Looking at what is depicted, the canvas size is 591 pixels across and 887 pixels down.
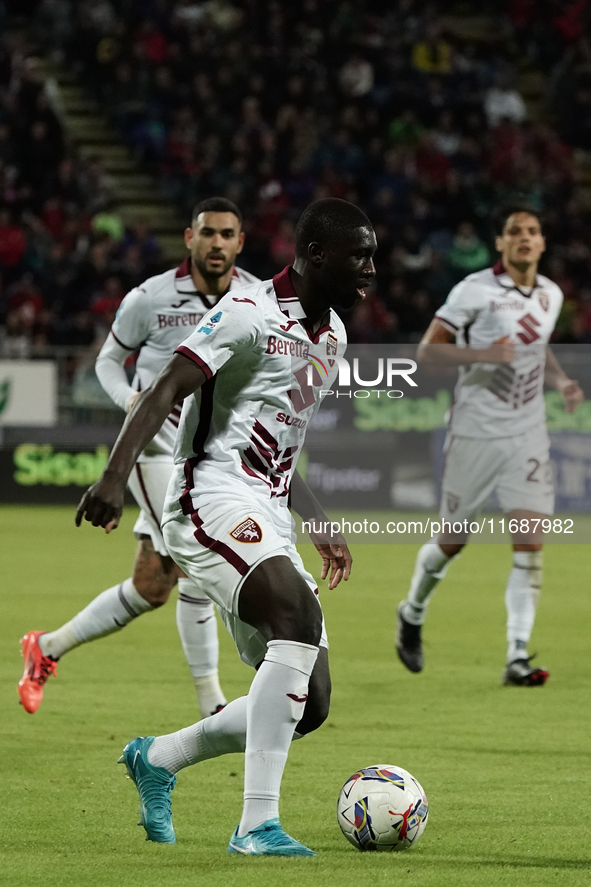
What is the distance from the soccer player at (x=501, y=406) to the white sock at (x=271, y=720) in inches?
166

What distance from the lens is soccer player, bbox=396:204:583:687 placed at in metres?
8.28

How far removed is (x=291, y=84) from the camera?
899 inches

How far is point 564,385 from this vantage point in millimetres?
8031

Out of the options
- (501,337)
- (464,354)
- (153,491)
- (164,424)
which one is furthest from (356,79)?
(153,491)

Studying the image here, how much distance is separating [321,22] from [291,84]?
86.1 inches

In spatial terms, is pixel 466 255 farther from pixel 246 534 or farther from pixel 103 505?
pixel 103 505

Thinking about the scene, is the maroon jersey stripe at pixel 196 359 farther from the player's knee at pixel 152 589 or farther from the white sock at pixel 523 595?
the white sock at pixel 523 595

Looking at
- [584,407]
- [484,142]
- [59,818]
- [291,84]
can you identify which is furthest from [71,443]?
[59,818]

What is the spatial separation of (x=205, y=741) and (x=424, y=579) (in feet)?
13.5

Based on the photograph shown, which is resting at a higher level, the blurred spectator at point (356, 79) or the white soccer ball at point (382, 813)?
the blurred spectator at point (356, 79)

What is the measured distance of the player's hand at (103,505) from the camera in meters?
3.76

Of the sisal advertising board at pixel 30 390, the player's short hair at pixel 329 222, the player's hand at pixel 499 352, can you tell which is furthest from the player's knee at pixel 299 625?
the sisal advertising board at pixel 30 390

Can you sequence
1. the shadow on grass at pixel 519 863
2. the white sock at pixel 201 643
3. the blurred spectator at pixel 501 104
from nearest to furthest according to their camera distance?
the shadow on grass at pixel 519 863
the white sock at pixel 201 643
the blurred spectator at pixel 501 104

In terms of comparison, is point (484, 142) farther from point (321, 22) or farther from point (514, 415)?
point (514, 415)
